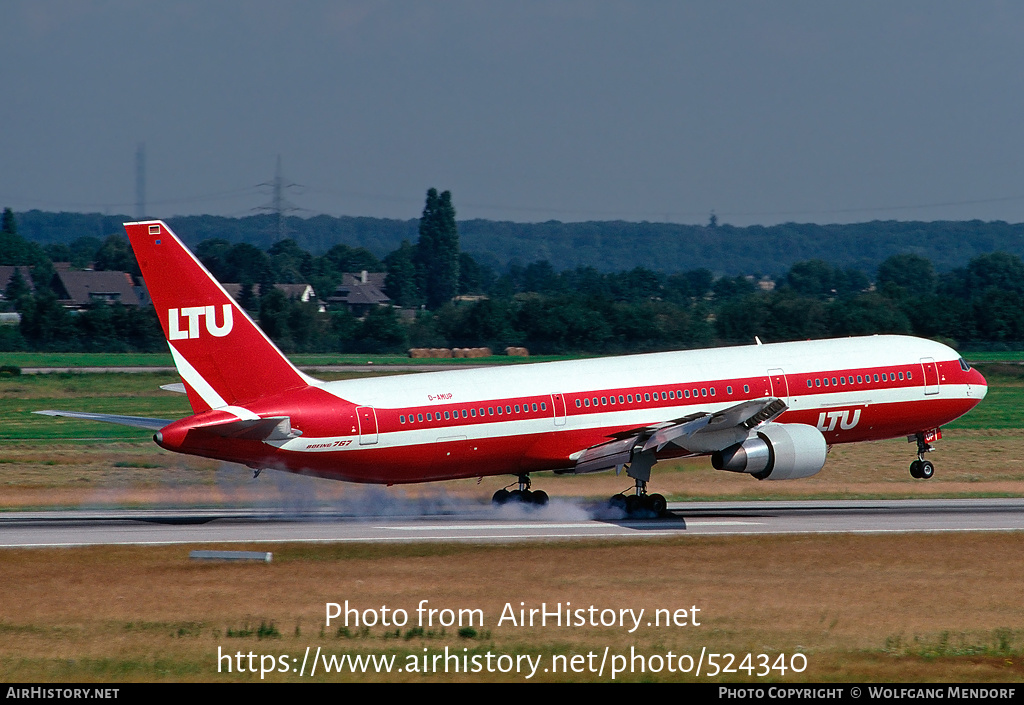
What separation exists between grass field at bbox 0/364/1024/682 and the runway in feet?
5.44

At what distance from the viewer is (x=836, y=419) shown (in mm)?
45438

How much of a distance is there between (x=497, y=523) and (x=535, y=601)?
12.2 meters

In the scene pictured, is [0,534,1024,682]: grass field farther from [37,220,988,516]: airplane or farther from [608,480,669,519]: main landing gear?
[608,480,669,519]: main landing gear

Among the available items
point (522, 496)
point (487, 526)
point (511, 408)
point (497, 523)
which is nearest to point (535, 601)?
point (487, 526)

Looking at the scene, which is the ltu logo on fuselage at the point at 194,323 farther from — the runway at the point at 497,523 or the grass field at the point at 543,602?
the grass field at the point at 543,602

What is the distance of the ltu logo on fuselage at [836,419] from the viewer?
1779 inches

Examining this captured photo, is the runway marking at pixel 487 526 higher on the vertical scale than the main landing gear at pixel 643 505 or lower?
lower

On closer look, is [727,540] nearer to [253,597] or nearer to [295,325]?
[253,597]

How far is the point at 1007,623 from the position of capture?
2742 centimetres

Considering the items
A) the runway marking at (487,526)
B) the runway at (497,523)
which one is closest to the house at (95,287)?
the runway at (497,523)

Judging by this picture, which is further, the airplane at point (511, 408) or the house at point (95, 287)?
the house at point (95, 287)

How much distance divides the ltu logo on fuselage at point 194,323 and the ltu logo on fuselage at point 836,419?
817 inches

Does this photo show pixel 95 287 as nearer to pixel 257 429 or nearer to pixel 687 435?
pixel 257 429
